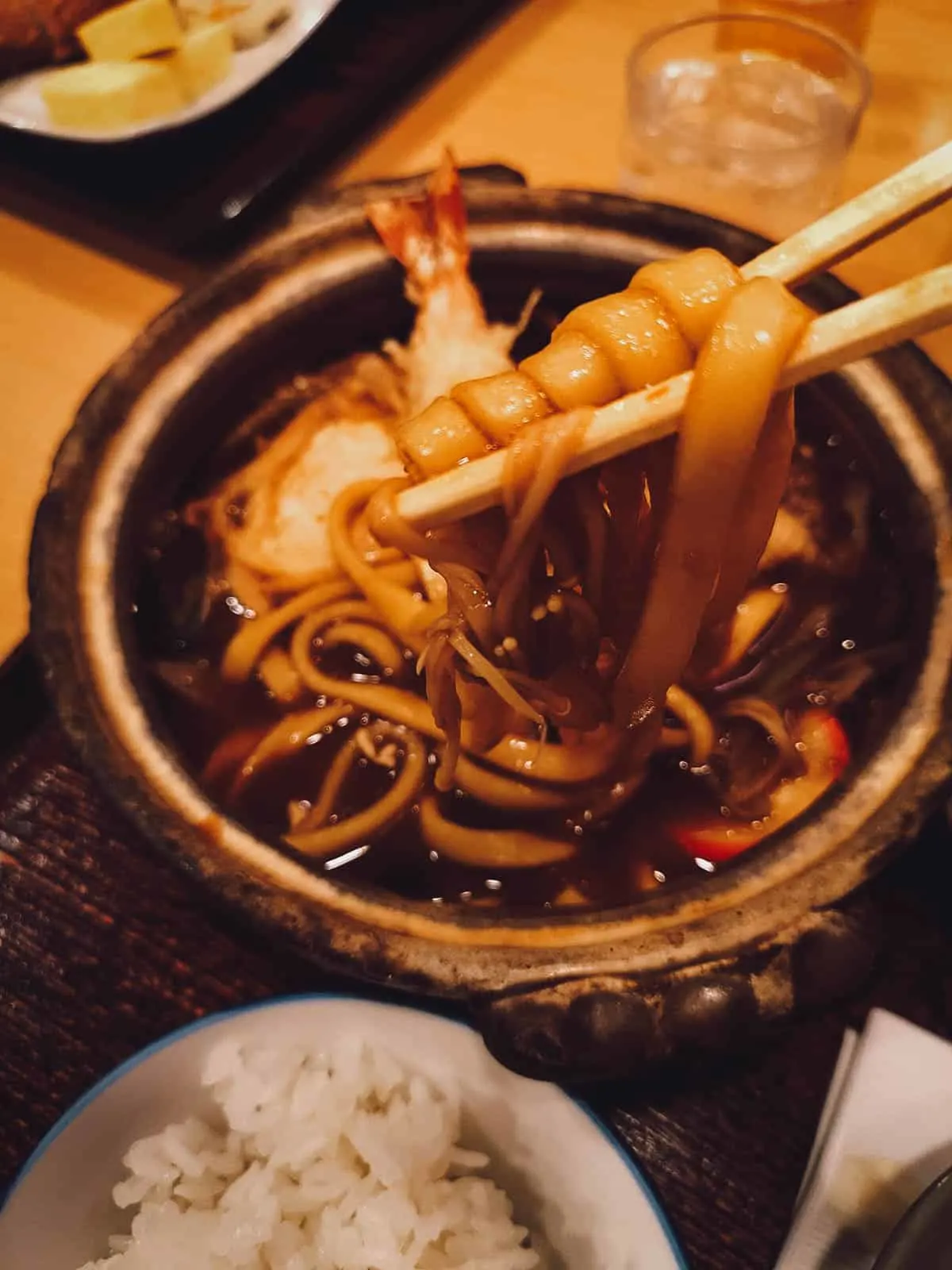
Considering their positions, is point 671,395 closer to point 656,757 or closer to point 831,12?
point 656,757

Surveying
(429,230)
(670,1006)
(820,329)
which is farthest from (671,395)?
(429,230)

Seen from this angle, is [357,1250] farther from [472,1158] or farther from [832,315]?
[832,315]

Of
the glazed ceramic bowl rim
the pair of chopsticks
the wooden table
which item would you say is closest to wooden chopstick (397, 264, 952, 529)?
the pair of chopsticks

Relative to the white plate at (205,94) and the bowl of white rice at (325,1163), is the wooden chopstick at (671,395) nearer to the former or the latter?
the bowl of white rice at (325,1163)

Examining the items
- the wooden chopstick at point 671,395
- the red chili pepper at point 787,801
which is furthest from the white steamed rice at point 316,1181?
the wooden chopstick at point 671,395

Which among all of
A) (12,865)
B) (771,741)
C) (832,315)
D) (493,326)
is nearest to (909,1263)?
(771,741)
